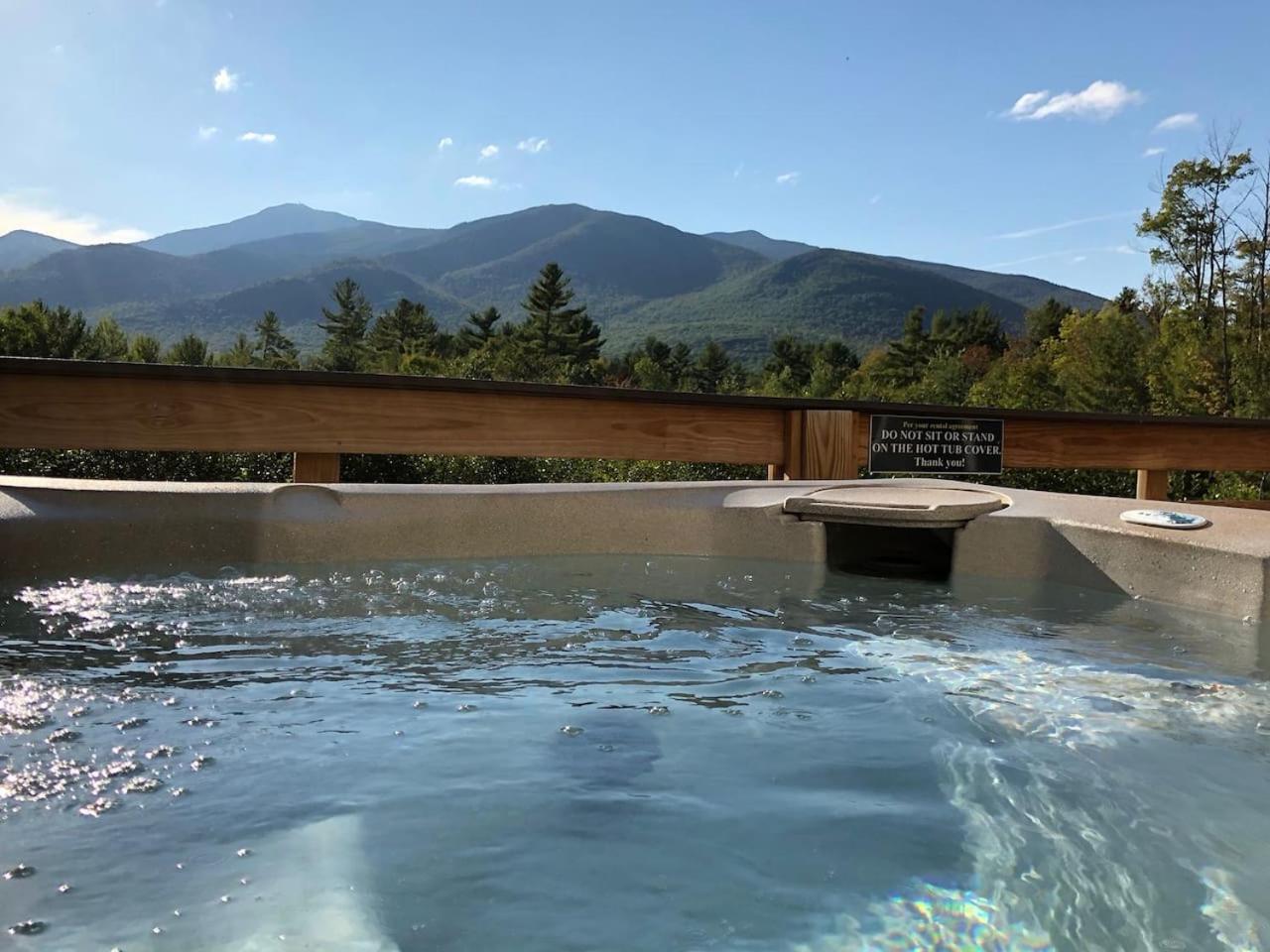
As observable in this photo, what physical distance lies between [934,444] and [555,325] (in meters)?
34.7

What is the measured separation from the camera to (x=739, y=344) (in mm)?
65938

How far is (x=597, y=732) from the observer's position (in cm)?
119

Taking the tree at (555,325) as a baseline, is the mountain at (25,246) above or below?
above

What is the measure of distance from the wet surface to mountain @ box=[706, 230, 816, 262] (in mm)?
114027

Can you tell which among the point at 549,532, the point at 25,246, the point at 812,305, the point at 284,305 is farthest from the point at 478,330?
the point at 25,246

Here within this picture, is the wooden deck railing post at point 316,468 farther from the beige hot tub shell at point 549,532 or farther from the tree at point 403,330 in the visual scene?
the tree at point 403,330

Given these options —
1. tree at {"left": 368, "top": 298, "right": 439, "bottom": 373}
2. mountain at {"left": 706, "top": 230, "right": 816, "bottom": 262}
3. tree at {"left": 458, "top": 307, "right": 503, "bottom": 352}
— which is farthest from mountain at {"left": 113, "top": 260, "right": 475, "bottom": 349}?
mountain at {"left": 706, "top": 230, "right": 816, "bottom": 262}

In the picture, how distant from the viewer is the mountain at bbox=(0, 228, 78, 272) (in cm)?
11706

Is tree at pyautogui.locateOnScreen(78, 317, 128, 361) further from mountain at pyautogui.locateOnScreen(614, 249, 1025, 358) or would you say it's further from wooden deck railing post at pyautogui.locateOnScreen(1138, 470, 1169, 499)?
mountain at pyautogui.locateOnScreen(614, 249, 1025, 358)

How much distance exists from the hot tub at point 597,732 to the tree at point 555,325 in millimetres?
34126

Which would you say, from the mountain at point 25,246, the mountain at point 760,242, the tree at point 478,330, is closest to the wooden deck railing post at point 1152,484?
the tree at point 478,330

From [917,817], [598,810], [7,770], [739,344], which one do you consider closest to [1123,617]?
[917,817]

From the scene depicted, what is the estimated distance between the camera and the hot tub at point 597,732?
0.79 m

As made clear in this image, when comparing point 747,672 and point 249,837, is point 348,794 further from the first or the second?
point 747,672
